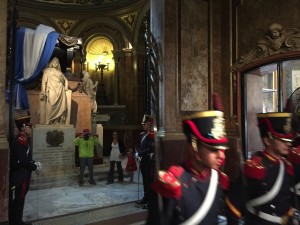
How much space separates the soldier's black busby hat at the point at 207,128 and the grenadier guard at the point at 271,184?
78 cm

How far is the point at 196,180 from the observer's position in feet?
6.64

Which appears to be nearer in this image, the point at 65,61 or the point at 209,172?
the point at 209,172

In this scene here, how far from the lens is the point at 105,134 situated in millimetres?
16781

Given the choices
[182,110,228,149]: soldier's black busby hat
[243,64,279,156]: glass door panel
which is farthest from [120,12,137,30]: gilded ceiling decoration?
[182,110,228,149]: soldier's black busby hat

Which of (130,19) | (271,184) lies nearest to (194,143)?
(271,184)

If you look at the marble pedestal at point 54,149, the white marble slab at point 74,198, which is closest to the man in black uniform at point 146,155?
the white marble slab at point 74,198

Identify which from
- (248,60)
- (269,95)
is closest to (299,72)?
(269,95)

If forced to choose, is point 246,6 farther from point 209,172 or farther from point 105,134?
point 105,134

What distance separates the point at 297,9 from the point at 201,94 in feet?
8.26

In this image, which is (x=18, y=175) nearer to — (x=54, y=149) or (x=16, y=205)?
(x=16, y=205)

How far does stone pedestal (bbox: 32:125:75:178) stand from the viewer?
882 cm

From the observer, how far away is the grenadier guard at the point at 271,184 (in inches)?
105

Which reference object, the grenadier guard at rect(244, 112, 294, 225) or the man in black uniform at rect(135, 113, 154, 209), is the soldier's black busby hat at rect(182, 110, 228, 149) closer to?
the grenadier guard at rect(244, 112, 294, 225)

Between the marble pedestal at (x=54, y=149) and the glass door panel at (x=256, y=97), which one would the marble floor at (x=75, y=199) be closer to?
the marble pedestal at (x=54, y=149)
